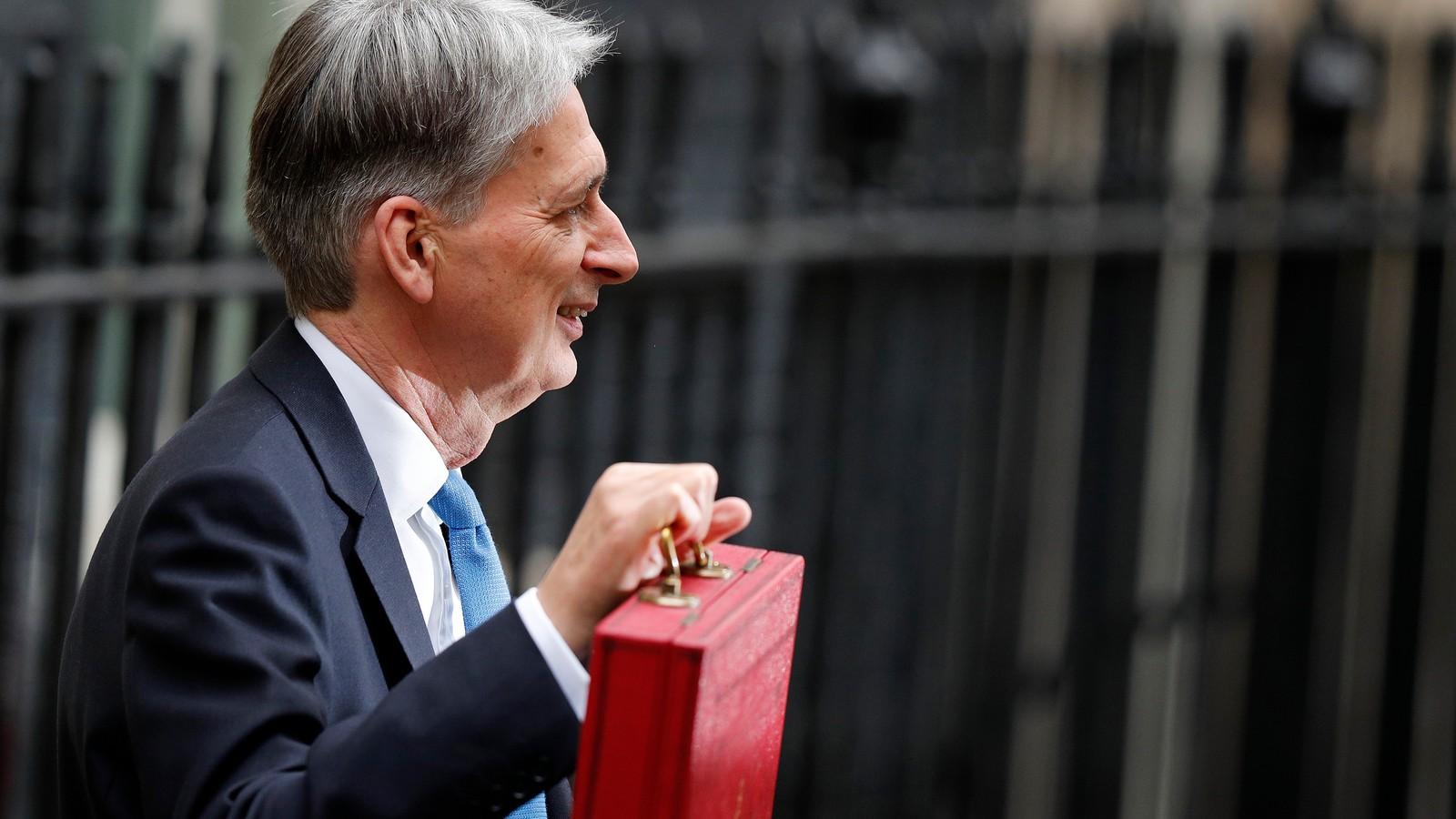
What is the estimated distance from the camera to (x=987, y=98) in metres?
4.08

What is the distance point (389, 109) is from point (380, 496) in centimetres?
39

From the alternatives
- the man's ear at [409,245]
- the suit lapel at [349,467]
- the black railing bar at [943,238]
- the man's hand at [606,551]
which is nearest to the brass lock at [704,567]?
the man's hand at [606,551]

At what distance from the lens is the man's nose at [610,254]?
6.18 ft

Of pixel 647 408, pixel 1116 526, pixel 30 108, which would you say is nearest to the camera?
pixel 30 108

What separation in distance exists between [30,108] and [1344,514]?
10.9 ft

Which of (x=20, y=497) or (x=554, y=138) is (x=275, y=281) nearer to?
(x=20, y=497)

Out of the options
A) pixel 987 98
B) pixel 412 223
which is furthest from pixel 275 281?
pixel 987 98

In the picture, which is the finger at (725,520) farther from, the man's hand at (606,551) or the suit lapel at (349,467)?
the suit lapel at (349,467)

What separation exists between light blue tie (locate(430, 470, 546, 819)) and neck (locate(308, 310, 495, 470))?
75mm

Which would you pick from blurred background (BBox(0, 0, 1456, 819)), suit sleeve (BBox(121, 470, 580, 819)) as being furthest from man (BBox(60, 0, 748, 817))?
blurred background (BBox(0, 0, 1456, 819))

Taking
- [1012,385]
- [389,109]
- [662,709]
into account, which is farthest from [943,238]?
[662,709]

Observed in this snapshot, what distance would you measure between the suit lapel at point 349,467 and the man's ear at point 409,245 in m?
0.13

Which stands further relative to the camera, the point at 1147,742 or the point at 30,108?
the point at 1147,742

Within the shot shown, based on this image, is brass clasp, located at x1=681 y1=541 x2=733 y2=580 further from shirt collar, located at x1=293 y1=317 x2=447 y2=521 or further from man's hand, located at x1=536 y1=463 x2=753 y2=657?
shirt collar, located at x1=293 y1=317 x2=447 y2=521
